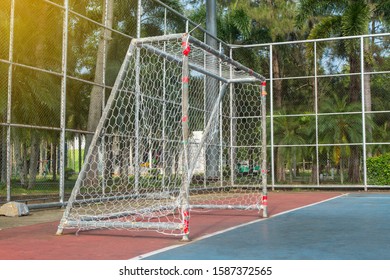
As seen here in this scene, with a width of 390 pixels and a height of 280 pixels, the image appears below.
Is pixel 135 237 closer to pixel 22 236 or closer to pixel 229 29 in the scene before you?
pixel 22 236

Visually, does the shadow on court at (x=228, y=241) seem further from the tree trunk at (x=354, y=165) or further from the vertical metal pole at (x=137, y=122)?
the tree trunk at (x=354, y=165)

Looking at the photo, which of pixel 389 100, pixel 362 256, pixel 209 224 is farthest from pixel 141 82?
pixel 389 100

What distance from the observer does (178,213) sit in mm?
10203

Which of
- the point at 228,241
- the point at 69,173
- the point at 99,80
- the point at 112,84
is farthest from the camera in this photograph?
the point at 69,173

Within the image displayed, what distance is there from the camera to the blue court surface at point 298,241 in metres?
5.48

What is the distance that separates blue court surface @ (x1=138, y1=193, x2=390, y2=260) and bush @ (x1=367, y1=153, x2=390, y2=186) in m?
9.23

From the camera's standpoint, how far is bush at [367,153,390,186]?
726 inches

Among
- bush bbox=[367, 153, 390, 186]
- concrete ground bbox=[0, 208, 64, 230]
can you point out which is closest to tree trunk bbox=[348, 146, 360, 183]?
bush bbox=[367, 153, 390, 186]

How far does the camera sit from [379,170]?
60.7 feet

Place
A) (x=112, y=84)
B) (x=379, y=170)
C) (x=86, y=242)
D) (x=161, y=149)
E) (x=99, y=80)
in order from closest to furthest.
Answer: (x=86, y=242) < (x=161, y=149) < (x=99, y=80) < (x=112, y=84) < (x=379, y=170)

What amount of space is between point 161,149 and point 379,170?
9572 millimetres

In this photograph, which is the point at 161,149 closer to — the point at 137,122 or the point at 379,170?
the point at 137,122

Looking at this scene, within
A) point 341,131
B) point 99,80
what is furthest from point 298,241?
point 341,131

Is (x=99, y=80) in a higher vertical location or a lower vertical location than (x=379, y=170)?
higher
